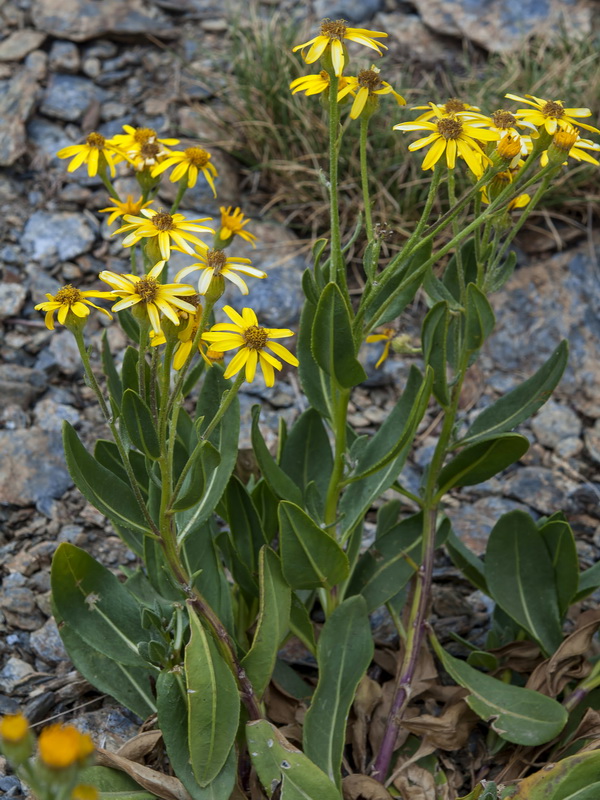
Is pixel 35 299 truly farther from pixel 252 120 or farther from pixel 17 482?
pixel 252 120

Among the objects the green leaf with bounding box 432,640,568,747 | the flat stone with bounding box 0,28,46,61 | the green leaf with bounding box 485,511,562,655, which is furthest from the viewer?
the flat stone with bounding box 0,28,46,61

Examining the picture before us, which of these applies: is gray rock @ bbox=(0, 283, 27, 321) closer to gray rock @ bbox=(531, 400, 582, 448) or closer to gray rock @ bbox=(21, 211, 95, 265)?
gray rock @ bbox=(21, 211, 95, 265)

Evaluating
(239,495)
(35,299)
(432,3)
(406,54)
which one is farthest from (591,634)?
(432,3)

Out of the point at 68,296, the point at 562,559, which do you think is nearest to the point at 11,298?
the point at 68,296

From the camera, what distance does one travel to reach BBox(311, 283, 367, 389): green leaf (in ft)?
6.93

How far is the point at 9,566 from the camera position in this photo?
3.10 meters

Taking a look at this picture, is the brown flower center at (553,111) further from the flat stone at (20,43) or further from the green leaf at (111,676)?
the flat stone at (20,43)

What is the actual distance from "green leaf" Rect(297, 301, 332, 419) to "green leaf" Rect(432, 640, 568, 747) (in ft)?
2.53

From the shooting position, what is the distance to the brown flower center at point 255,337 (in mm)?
1991

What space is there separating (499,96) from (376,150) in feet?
2.78

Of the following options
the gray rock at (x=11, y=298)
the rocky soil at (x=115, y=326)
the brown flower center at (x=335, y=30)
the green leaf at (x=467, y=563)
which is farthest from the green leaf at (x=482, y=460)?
the gray rock at (x=11, y=298)

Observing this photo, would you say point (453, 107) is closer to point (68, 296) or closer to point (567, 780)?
point (68, 296)

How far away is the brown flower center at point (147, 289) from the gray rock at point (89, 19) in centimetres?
395

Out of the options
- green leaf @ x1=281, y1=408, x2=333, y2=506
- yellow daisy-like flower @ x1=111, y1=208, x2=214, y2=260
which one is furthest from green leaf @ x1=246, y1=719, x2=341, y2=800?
yellow daisy-like flower @ x1=111, y1=208, x2=214, y2=260
